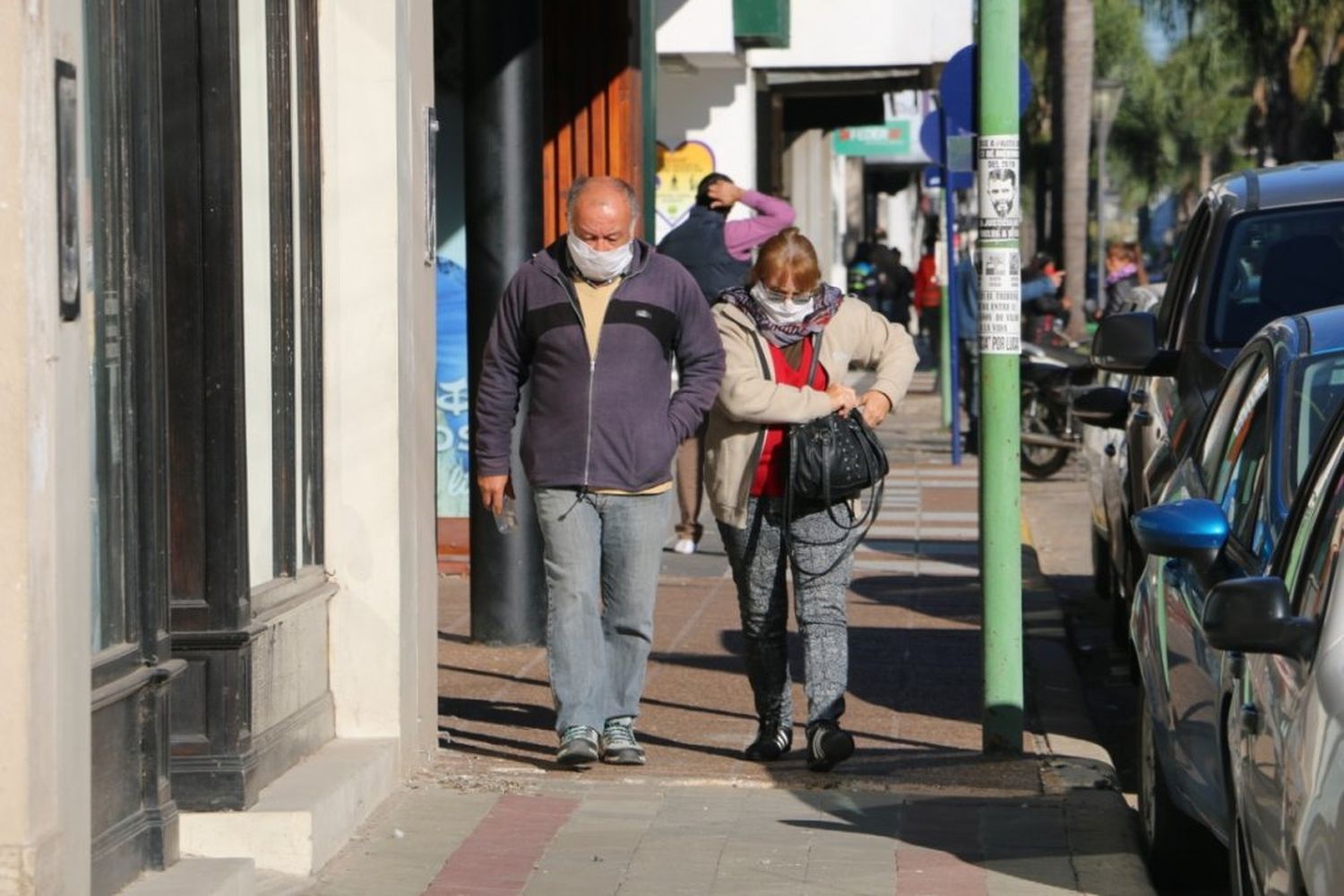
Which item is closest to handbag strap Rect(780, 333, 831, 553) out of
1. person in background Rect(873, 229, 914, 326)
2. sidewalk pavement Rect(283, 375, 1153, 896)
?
sidewalk pavement Rect(283, 375, 1153, 896)

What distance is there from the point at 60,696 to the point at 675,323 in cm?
335

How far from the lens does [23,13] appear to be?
4.45 m

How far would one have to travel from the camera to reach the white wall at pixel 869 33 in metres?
21.0

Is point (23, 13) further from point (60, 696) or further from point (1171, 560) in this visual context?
point (1171, 560)

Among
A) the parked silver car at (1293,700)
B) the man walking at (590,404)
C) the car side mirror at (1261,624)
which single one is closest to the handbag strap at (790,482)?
the man walking at (590,404)

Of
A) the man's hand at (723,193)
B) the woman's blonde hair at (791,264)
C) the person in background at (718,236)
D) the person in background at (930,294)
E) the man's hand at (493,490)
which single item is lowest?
the man's hand at (493,490)

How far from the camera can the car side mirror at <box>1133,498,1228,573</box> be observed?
5.54 meters

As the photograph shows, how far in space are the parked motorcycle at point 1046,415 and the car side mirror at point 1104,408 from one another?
898 cm

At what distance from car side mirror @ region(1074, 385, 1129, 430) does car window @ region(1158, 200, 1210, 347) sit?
57 centimetres

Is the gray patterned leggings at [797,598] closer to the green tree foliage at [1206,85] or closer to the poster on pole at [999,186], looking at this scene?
the poster on pole at [999,186]

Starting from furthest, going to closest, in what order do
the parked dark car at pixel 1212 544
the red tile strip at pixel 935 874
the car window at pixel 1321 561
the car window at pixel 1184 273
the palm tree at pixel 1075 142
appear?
the palm tree at pixel 1075 142 < the car window at pixel 1184 273 < the red tile strip at pixel 935 874 < the parked dark car at pixel 1212 544 < the car window at pixel 1321 561

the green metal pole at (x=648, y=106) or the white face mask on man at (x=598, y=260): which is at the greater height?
the green metal pole at (x=648, y=106)

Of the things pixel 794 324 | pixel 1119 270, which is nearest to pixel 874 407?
pixel 794 324

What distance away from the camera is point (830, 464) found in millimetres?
7719
